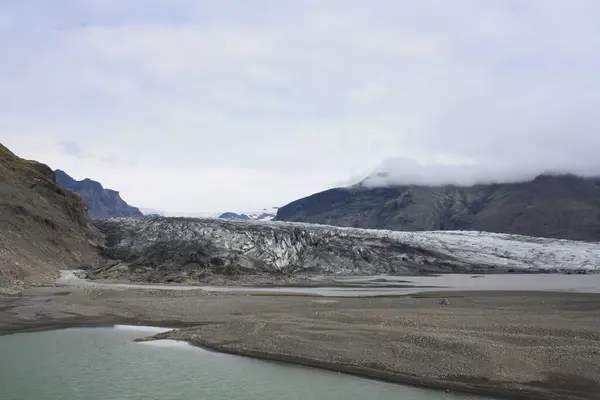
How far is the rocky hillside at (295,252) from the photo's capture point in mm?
49375

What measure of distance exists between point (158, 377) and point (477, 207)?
14620 centimetres

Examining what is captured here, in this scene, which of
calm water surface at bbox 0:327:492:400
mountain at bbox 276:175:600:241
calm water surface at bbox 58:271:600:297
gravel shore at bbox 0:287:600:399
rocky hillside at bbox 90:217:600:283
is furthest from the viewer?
mountain at bbox 276:175:600:241

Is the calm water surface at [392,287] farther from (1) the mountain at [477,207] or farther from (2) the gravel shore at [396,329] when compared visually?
(1) the mountain at [477,207]

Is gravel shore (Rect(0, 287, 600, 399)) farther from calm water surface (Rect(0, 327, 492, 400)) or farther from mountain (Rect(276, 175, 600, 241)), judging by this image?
mountain (Rect(276, 175, 600, 241))

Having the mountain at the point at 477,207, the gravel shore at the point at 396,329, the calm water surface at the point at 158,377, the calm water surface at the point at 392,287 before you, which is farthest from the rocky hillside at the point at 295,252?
the mountain at the point at 477,207

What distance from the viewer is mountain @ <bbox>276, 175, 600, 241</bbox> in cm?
12319

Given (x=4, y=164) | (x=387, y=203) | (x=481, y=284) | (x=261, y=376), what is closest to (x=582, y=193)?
(x=387, y=203)

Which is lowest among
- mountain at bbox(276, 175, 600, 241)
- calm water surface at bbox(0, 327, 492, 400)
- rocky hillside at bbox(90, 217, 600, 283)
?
calm water surface at bbox(0, 327, 492, 400)

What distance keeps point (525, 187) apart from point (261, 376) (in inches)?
5991

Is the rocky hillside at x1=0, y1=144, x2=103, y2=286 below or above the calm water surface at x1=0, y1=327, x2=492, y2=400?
above

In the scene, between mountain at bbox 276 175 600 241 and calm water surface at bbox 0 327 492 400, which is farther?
mountain at bbox 276 175 600 241

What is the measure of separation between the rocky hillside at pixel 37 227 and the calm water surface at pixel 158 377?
16906mm

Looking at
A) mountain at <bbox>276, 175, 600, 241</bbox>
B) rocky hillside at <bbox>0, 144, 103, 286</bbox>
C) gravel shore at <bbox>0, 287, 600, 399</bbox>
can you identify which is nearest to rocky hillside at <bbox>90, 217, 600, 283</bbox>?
rocky hillside at <bbox>0, 144, 103, 286</bbox>

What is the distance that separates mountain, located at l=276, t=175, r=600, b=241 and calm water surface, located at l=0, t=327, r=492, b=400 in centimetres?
11179
